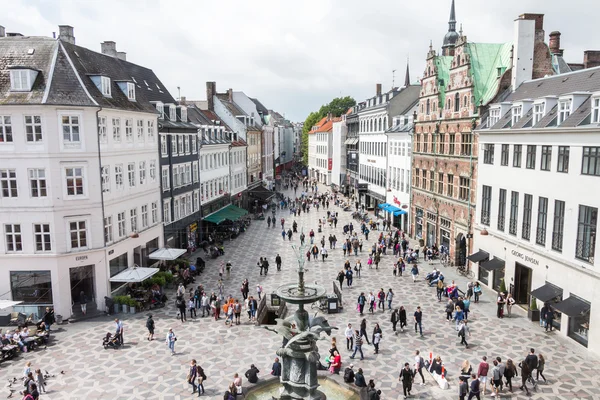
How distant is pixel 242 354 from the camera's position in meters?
21.7

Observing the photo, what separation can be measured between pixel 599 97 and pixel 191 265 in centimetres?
2725

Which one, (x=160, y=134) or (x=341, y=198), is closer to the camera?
(x=160, y=134)

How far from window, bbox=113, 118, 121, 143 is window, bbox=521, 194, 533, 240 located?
2489 centimetres

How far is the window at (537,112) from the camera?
26.2m

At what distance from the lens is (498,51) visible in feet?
122

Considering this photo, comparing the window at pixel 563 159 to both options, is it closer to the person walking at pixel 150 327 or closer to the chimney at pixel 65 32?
the person walking at pixel 150 327

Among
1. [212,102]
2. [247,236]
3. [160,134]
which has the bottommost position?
[247,236]

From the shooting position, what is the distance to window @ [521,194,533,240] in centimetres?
2662

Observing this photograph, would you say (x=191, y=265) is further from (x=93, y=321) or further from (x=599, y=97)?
(x=599, y=97)

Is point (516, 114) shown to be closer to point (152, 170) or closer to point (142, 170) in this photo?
point (142, 170)

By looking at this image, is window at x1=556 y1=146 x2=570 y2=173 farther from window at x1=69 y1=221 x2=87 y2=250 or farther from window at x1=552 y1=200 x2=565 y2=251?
window at x1=69 y1=221 x2=87 y2=250

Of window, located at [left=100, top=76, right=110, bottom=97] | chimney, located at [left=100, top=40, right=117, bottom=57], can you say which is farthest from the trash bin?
chimney, located at [left=100, top=40, right=117, bottom=57]

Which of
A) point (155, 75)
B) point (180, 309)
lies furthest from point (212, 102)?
point (180, 309)

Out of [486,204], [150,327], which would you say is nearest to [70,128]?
[150,327]
